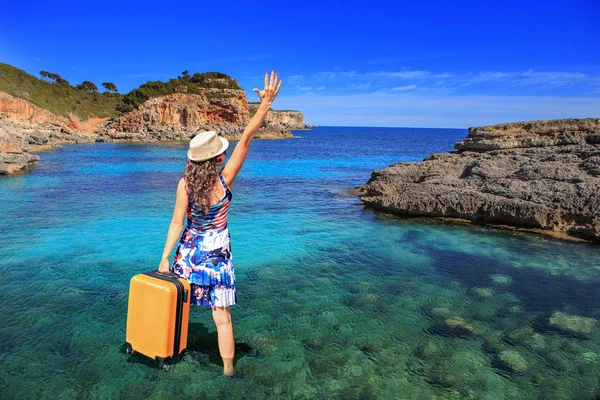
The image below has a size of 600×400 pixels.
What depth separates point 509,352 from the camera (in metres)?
4.57

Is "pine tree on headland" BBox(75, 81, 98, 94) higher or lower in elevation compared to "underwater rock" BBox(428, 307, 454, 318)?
higher

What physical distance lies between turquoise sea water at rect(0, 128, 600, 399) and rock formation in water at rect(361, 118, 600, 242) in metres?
0.62

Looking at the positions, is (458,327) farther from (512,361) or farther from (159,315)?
(159,315)

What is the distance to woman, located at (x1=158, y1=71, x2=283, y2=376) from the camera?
3.63 m

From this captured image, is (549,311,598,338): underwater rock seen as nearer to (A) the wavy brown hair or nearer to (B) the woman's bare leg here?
(B) the woman's bare leg

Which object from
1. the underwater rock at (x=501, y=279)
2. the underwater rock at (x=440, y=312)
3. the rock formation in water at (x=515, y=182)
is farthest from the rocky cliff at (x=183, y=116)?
the underwater rock at (x=440, y=312)

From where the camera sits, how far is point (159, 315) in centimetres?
360

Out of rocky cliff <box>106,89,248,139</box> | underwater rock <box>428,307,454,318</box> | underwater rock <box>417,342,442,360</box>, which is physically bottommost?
underwater rock <box>417,342,442,360</box>

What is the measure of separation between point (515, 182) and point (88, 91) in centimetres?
10131

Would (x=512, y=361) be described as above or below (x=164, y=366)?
below

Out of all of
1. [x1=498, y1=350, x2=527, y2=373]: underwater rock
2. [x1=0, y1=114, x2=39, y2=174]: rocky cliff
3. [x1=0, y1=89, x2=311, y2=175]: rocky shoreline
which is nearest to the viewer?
[x1=498, y1=350, x2=527, y2=373]: underwater rock

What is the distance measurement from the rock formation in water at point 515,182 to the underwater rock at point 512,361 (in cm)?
556

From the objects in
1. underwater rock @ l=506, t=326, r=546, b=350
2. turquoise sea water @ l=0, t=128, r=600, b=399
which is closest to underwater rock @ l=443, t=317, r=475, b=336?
turquoise sea water @ l=0, t=128, r=600, b=399

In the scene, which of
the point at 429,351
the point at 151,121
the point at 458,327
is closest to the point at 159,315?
the point at 429,351
